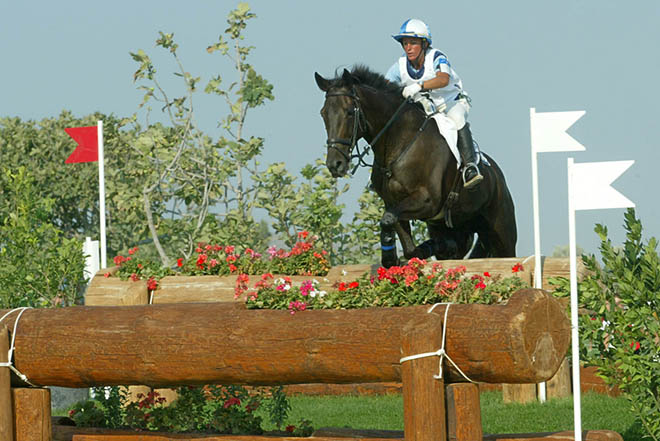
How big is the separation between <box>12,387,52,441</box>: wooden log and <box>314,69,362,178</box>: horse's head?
2530 mm

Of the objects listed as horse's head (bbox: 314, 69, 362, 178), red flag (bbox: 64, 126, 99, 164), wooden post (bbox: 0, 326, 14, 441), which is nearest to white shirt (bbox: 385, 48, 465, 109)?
horse's head (bbox: 314, 69, 362, 178)

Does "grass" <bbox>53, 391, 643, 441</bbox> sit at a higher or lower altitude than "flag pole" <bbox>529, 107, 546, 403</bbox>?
lower

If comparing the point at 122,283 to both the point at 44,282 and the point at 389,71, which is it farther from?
the point at 389,71

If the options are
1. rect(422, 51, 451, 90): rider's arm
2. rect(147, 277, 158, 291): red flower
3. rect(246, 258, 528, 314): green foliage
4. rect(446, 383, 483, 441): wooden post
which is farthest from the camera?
rect(147, 277, 158, 291): red flower

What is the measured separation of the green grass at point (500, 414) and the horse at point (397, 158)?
1250 mm

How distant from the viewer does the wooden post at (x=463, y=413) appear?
508 cm

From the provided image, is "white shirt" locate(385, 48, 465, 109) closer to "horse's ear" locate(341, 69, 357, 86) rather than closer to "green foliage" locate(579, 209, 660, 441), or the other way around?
"horse's ear" locate(341, 69, 357, 86)

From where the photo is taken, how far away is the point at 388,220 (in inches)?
307

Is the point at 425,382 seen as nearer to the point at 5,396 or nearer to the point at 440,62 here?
the point at 5,396

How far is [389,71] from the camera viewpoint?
8.52 meters

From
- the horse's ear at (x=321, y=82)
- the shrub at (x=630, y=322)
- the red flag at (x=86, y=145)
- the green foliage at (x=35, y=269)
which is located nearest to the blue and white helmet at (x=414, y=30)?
the horse's ear at (x=321, y=82)

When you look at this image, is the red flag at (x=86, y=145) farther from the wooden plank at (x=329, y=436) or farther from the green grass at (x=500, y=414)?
the wooden plank at (x=329, y=436)

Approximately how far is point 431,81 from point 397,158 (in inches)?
25.0

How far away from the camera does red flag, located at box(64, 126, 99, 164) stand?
10002 millimetres
